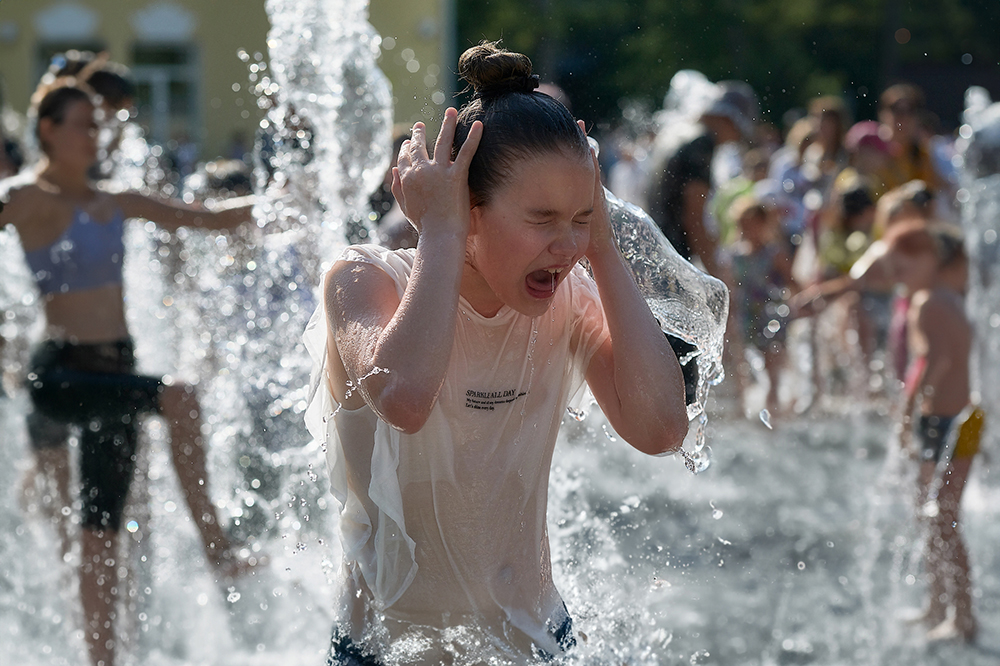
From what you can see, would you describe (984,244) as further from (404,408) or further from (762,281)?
(404,408)

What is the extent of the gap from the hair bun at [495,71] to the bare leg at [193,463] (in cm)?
263

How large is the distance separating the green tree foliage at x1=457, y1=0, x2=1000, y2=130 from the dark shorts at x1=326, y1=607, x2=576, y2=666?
22781 millimetres

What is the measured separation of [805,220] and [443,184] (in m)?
→ 7.49

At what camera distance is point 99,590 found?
153 inches

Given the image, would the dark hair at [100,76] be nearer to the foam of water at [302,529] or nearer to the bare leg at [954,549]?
the foam of water at [302,529]

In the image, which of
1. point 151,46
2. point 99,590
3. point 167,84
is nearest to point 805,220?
point 99,590

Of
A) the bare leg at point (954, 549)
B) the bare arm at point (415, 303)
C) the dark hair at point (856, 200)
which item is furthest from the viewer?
the dark hair at point (856, 200)

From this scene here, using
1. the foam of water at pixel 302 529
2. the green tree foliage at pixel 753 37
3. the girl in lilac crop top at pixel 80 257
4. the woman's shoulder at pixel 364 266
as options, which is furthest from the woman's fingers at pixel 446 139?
the green tree foliage at pixel 753 37

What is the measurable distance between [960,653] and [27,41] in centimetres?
2120

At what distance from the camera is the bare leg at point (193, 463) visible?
4.25 metres

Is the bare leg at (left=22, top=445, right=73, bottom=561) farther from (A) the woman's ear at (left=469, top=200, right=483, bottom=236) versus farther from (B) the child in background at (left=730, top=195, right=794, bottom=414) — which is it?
(B) the child in background at (left=730, top=195, right=794, bottom=414)

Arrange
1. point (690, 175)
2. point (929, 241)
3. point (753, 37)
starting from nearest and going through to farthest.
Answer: point (929, 241) < point (690, 175) < point (753, 37)

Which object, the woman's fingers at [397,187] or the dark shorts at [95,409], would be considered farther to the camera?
the dark shorts at [95,409]

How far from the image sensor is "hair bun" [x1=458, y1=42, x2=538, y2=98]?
1932mm
